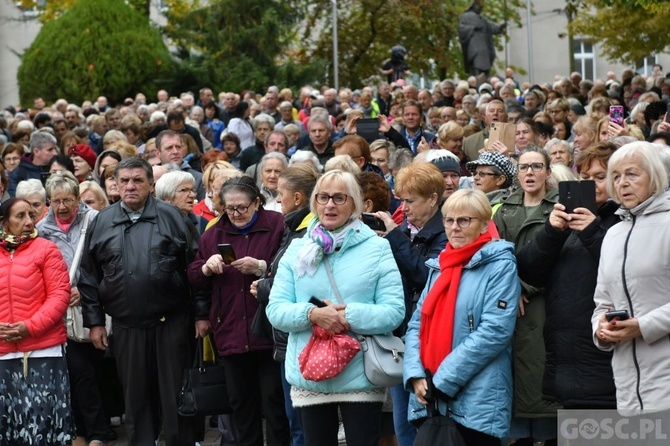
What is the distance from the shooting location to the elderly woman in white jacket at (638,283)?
21.0 feet

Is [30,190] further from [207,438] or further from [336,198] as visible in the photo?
[336,198]

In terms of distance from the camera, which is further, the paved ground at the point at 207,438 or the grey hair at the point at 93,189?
the grey hair at the point at 93,189

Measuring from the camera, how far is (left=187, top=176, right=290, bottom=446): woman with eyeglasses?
357 inches

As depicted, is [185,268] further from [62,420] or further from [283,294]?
[283,294]

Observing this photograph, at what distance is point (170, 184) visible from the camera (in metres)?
10.7

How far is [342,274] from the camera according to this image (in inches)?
296

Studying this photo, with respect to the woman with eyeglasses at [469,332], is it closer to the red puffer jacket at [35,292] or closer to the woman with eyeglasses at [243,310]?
the woman with eyeglasses at [243,310]

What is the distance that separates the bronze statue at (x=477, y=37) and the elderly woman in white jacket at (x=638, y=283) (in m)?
20.0

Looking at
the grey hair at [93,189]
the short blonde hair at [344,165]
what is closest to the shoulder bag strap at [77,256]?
the grey hair at [93,189]

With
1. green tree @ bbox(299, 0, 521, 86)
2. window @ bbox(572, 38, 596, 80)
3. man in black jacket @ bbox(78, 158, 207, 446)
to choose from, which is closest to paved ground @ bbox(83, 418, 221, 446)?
man in black jacket @ bbox(78, 158, 207, 446)

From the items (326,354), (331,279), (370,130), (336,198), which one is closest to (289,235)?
(336,198)

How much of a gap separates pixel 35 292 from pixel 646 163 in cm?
486

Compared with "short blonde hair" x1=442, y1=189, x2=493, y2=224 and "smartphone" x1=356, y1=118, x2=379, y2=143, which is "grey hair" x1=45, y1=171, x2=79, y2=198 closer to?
"smartphone" x1=356, y1=118, x2=379, y2=143

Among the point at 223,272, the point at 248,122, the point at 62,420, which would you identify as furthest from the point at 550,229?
the point at 248,122
